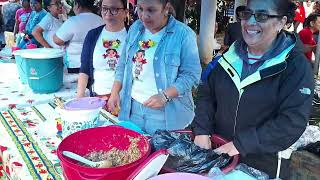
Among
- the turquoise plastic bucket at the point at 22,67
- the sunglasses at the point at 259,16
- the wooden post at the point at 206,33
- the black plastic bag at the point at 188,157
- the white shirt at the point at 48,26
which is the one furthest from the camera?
the wooden post at the point at 206,33

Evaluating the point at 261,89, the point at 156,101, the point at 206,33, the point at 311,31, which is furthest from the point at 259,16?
the point at 206,33

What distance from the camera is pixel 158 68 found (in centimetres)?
190

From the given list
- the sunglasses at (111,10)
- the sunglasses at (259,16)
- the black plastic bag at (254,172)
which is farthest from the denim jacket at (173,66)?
the black plastic bag at (254,172)

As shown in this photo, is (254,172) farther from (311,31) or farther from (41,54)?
(311,31)

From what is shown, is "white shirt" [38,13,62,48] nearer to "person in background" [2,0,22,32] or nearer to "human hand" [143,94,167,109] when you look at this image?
"human hand" [143,94,167,109]

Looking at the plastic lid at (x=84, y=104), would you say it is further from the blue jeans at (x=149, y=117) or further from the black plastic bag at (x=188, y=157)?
the black plastic bag at (x=188, y=157)

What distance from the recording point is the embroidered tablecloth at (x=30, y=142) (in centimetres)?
151


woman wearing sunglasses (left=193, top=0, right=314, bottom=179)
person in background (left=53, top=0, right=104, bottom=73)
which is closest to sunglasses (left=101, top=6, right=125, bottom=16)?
person in background (left=53, top=0, right=104, bottom=73)

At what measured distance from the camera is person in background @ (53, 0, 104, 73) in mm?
2646

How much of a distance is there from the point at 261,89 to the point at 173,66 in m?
0.63

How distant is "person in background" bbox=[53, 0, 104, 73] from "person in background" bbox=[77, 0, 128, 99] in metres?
0.41

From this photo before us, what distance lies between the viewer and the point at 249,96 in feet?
4.66

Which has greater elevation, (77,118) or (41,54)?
(41,54)

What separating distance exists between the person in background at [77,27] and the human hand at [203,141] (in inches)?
59.8
